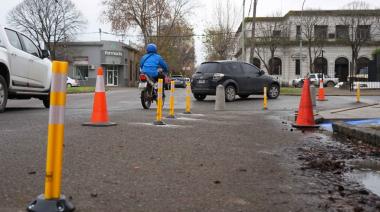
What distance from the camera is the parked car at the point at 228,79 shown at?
765 inches

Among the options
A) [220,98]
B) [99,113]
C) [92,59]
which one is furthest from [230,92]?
[92,59]

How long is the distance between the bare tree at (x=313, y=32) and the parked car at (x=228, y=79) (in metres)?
43.2

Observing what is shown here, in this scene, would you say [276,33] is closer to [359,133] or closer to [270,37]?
[270,37]

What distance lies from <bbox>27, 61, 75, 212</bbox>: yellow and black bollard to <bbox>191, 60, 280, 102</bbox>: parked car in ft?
52.6

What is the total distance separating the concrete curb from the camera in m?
6.96

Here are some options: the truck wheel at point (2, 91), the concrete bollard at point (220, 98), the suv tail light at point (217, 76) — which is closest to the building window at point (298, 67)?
the suv tail light at point (217, 76)

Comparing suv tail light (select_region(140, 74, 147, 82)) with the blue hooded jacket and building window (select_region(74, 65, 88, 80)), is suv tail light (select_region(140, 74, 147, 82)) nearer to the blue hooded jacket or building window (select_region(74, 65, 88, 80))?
the blue hooded jacket

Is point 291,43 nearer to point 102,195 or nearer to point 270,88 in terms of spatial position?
point 270,88

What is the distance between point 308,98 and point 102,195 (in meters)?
6.33

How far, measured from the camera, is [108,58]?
67125mm

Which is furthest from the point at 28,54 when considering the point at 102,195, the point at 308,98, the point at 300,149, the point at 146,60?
the point at 102,195

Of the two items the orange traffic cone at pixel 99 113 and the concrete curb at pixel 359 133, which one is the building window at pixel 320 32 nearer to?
the concrete curb at pixel 359 133

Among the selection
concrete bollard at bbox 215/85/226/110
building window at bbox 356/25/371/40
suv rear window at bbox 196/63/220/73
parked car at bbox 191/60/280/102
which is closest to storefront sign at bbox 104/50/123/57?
building window at bbox 356/25/371/40

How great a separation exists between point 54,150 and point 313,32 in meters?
63.0
